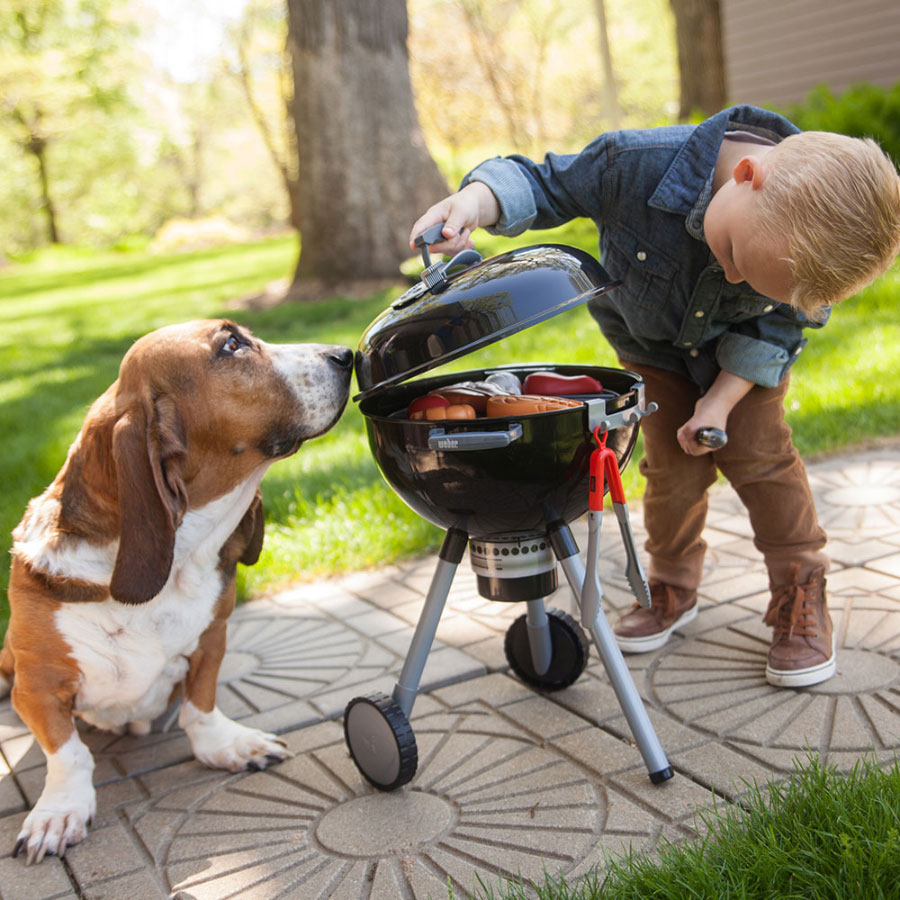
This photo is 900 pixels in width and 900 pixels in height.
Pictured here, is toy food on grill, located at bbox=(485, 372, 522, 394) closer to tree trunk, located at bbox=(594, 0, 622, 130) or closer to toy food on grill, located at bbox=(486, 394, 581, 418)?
toy food on grill, located at bbox=(486, 394, 581, 418)

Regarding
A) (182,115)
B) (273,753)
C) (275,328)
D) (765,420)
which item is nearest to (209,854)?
(273,753)

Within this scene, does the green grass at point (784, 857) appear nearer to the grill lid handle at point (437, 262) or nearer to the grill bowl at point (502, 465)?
the grill bowl at point (502, 465)

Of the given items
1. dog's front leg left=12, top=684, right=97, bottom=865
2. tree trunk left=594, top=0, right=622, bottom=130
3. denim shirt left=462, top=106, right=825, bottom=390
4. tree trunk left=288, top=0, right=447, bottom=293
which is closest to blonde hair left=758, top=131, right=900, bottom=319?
denim shirt left=462, top=106, right=825, bottom=390

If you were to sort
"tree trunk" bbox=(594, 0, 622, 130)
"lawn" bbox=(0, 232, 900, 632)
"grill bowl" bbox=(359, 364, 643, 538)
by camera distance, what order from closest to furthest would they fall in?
"grill bowl" bbox=(359, 364, 643, 538) < "lawn" bbox=(0, 232, 900, 632) < "tree trunk" bbox=(594, 0, 622, 130)

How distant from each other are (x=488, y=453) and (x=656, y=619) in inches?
47.6

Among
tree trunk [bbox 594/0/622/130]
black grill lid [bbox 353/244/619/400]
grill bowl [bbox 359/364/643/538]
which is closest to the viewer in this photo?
black grill lid [bbox 353/244/619/400]

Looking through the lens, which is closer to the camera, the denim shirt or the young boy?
the young boy

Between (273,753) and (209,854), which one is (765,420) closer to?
(273,753)

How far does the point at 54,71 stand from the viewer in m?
28.0

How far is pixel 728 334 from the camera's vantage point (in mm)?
2646

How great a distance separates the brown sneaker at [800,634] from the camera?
258 centimetres

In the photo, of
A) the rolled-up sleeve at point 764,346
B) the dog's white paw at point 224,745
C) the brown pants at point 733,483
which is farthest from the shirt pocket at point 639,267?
the dog's white paw at point 224,745

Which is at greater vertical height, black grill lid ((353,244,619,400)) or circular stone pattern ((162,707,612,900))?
black grill lid ((353,244,619,400))

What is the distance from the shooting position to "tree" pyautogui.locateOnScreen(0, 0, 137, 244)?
27.8 m
